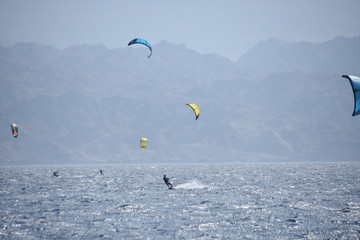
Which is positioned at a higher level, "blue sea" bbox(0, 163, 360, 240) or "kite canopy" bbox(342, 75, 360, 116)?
"kite canopy" bbox(342, 75, 360, 116)

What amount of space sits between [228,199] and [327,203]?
10145mm

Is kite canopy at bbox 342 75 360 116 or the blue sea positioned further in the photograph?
the blue sea

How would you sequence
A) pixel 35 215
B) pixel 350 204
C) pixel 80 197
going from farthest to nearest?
1. pixel 80 197
2. pixel 350 204
3. pixel 35 215

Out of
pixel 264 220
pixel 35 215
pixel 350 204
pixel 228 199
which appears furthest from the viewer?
pixel 228 199

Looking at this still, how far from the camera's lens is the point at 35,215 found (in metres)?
40.2

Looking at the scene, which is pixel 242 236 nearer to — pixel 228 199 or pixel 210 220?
pixel 210 220

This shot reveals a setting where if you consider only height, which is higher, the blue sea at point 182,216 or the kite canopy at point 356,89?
the kite canopy at point 356,89

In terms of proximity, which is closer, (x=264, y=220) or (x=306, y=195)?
(x=264, y=220)

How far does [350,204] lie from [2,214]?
103 ft

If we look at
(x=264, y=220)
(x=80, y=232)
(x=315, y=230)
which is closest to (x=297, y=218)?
(x=264, y=220)

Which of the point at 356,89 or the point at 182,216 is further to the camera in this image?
the point at 182,216

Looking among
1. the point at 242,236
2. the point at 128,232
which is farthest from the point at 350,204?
the point at 128,232

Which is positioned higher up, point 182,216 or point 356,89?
point 356,89

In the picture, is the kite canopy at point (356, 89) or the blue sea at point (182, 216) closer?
the kite canopy at point (356, 89)
